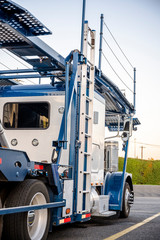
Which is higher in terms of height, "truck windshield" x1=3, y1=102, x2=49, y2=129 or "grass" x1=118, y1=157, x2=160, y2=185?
"truck windshield" x1=3, y1=102, x2=49, y2=129

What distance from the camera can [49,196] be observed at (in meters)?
6.29

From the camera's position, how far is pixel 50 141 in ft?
25.2

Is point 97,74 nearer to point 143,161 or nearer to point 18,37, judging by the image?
point 18,37

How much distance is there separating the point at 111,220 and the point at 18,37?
5.33 metres

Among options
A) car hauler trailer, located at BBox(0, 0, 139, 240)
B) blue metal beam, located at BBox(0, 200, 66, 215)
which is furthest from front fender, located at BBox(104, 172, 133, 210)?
blue metal beam, located at BBox(0, 200, 66, 215)

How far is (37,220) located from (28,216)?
37 cm

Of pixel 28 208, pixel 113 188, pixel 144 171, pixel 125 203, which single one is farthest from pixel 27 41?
pixel 144 171

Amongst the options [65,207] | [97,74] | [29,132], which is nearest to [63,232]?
[65,207]

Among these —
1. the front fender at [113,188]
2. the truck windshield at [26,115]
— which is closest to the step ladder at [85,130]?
the truck windshield at [26,115]

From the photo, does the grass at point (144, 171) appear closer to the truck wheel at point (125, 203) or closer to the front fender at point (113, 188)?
the truck wheel at point (125, 203)

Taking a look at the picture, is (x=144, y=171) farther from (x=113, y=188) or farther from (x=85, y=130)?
(x=85, y=130)

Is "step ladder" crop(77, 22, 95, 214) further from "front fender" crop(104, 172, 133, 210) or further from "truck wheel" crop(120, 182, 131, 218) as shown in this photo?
"truck wheel" crop(120, 182, 131, 218)

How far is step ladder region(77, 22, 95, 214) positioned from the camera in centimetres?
716

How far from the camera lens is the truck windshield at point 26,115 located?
7.88m
